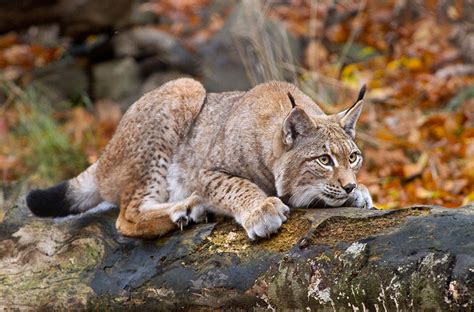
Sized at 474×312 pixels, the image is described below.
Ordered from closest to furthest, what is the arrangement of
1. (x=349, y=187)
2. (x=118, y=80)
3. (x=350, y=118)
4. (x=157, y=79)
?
(x=349, y=187) < (x=350, y=118) < (x=157, y=79) < (x=118, y=80)

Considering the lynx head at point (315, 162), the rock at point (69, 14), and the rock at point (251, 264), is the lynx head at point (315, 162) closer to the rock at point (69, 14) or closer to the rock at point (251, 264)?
the rock at point (251, 264)

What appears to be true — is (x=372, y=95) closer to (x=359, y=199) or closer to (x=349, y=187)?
(x=359, y=199)

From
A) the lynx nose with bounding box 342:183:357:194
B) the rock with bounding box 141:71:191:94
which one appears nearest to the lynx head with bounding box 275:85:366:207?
the lynx nose with bounding box 342:183:357:194

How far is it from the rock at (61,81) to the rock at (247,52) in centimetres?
188

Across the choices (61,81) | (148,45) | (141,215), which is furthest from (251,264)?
(61,81)

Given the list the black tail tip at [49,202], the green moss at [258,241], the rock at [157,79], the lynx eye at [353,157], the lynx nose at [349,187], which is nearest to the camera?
the green moss at [258,241]

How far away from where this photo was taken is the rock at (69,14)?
29.5 ft

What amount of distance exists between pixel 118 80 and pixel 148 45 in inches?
26.9

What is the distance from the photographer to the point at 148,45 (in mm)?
11617

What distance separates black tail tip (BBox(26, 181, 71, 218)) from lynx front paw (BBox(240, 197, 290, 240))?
1.54 metres

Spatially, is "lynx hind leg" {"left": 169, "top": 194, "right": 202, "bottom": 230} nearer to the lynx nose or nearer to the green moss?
the green moss

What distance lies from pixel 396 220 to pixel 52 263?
81.2 inches

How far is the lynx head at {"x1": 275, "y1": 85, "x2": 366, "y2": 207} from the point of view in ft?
13.8

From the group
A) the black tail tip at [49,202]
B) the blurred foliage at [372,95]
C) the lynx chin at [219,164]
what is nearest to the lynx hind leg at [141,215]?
the lynx chin at [219,164]
